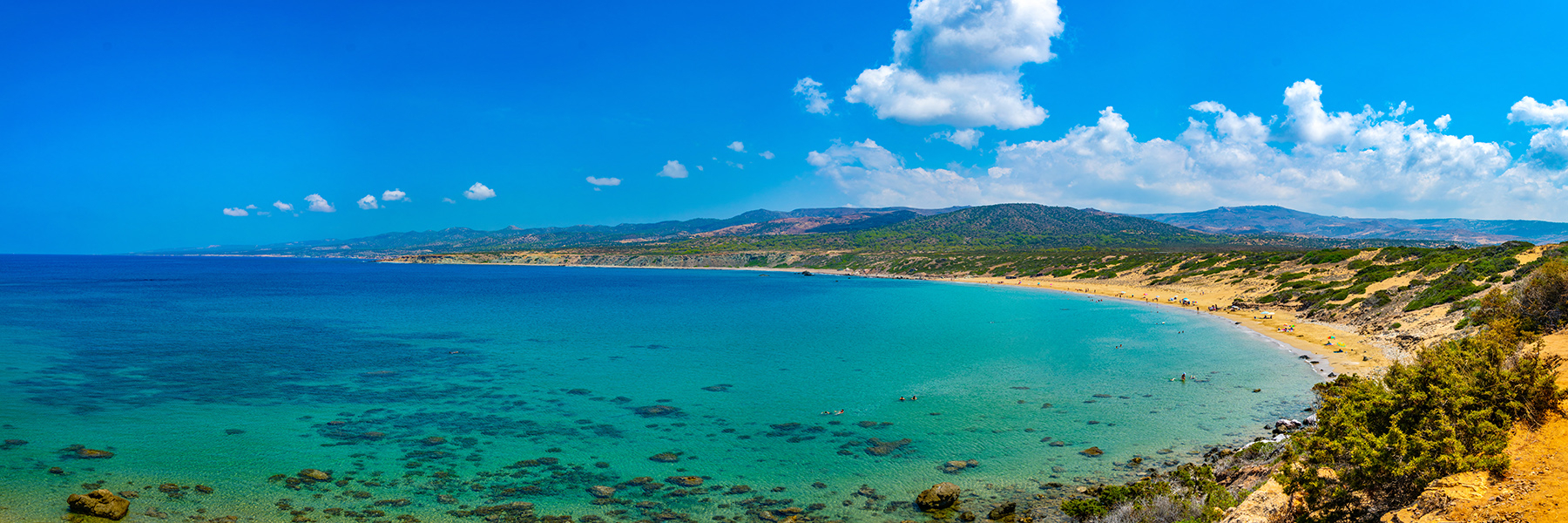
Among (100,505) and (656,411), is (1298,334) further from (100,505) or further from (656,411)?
(100,505)

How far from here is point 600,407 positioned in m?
30.6

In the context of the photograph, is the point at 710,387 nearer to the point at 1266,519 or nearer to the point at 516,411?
the point at 516,411

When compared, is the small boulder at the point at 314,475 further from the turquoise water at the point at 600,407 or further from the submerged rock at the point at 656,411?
the submerged rock at the point at 656,411

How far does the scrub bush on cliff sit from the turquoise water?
7.88m

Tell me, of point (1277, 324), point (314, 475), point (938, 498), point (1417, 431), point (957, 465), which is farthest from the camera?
point (1277, 324)

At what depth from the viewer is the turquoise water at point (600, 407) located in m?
20.7

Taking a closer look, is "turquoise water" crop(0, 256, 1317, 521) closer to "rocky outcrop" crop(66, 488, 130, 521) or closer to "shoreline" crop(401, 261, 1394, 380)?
"rocky outcrop" crop(66, 488, 130, 521)

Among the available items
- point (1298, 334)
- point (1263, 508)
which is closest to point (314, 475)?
point (1263, 508)

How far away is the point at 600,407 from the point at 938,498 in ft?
57.2

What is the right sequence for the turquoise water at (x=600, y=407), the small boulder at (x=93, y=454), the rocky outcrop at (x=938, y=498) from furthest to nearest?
the small boulder at (x=93, y=454)
the turquoise water at (x=600, y=407)
the rocky outcrop at (x=938, y=498)

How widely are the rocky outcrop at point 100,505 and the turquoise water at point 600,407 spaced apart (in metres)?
0.48

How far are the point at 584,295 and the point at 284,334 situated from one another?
49.0 metres

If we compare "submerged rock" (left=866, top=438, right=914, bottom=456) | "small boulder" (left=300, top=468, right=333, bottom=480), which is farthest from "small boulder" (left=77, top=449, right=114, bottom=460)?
"submerged rock" (left=866, top=438, right=914, bottom=456)

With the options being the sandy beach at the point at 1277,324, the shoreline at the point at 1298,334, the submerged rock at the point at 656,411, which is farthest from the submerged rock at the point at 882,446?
the shoreline at the point at 1298,334
